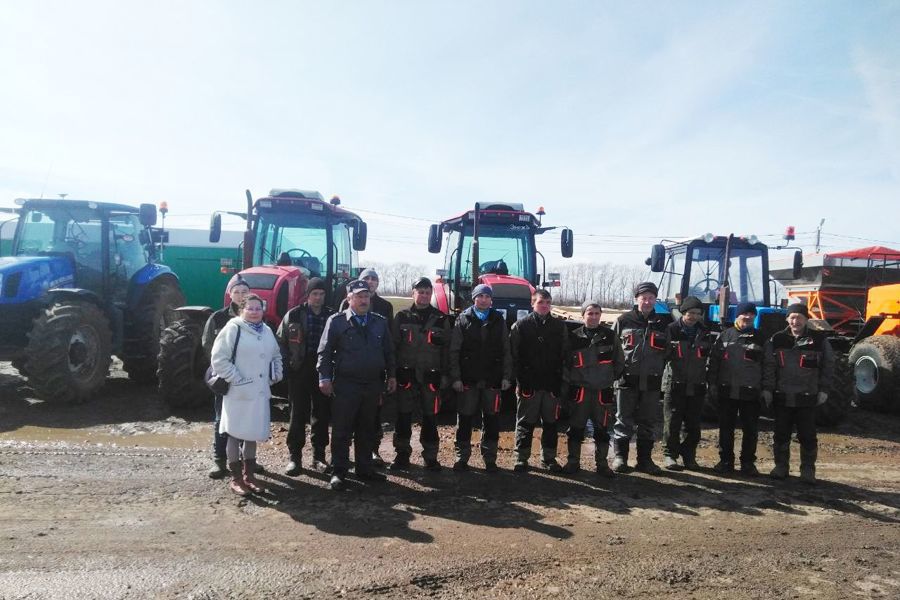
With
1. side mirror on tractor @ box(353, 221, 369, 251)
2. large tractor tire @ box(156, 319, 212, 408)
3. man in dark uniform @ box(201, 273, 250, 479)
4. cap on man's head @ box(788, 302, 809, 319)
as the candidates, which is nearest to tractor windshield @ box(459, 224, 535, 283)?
side mirror on tractor @ box(353, 221, 369, 251)

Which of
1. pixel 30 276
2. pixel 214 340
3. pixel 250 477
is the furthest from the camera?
pixel 30 276

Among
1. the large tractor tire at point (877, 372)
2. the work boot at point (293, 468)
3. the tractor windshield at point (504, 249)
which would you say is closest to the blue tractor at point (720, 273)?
the large tractor tire at point (877, 372)

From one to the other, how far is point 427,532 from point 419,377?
5.42 feet

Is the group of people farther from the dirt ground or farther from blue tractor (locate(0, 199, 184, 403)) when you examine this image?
blue tractor (locate(0, 199, 184, 403))

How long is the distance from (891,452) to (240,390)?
23.7 ft

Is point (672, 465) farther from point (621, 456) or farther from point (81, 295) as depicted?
point (81, 295)

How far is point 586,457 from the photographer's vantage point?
5.87 meters

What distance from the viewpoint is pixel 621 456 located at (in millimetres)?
5441

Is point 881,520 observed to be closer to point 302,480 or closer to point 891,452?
point 891,452

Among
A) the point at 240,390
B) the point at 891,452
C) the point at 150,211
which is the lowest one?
the point at 891,452

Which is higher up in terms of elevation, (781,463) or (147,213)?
(147,213)

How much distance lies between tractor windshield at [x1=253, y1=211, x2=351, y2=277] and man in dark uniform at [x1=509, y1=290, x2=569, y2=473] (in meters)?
3.57

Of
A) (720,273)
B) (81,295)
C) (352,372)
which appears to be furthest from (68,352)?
(720,273)

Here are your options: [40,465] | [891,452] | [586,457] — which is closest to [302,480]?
[40,465]
